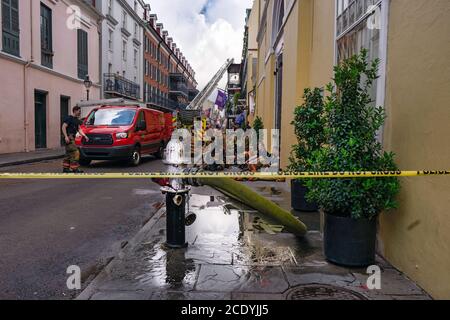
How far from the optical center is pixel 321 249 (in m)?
4.89

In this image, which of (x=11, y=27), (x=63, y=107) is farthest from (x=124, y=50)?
(x=11, y=27)

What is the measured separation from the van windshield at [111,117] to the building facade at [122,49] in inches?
642

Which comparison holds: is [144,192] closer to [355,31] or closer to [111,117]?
[355,31]

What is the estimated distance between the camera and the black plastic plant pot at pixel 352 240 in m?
4.07

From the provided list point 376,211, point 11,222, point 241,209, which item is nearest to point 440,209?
point 376,211

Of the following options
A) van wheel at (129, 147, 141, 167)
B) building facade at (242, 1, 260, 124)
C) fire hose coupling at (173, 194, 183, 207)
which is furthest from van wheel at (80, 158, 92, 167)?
building facade at (242, 1, 260, 124)

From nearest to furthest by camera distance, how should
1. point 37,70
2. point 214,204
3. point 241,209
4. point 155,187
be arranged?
point 241,209 → point 214,204 → point 155,187 → point 37,70

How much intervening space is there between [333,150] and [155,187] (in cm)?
655

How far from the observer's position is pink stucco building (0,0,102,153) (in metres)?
17.5

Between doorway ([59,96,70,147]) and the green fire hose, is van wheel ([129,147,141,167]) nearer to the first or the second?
the green fire hose

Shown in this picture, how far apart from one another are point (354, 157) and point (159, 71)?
53.3 meters

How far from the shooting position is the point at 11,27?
17578 millimetres

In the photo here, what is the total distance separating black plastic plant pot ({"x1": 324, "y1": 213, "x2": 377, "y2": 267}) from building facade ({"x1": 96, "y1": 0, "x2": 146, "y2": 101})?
2873cm
